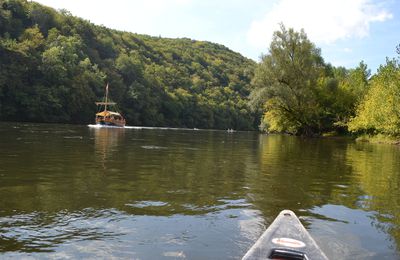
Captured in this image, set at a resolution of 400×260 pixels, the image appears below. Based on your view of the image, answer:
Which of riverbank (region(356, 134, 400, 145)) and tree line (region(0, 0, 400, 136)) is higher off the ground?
tree line (region(0, 0, 400, 136))

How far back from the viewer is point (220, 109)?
16050 cm

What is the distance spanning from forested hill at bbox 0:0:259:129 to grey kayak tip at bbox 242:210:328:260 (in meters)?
66.5

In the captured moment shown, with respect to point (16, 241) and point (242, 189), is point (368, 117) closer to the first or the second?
point (242, 189)

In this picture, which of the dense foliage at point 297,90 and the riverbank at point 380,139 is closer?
the riverbank at point 380,139

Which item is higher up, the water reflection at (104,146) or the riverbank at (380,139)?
the riverbank at (380,139)

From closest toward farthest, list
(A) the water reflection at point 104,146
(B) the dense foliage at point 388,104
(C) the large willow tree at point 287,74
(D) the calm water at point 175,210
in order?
1. (D) the calm water at point 175,210
2. (A) the water reflection at point 104,146
3. (B) the dense foliage at point 388,104
4. (C) the large willow tree at point 287,74

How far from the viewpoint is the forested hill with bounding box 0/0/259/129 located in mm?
94938

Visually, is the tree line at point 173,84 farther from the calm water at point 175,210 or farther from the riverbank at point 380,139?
the calm water at point 175,210

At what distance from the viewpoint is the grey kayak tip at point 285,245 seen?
5.44 m

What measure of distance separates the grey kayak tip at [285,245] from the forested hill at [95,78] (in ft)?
218

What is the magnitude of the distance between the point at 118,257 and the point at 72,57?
111060 mm

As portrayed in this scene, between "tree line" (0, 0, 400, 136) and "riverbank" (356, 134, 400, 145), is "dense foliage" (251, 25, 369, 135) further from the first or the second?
"riverbank" (356, 134, 400, 145)

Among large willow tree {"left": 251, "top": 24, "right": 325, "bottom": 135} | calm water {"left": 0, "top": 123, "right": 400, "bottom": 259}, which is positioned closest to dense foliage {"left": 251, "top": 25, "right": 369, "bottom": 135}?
large willow tree {"left": 251, "top": 24, "right": 325, "bottom": 135}

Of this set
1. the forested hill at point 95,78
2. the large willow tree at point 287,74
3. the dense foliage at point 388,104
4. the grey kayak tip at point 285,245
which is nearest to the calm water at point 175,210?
the grey kayak tip at point 285,245
